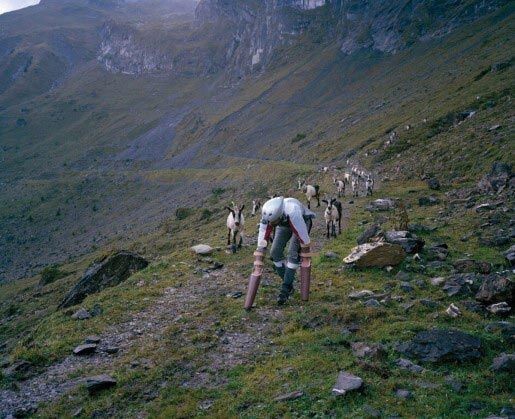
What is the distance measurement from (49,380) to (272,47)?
18958cm

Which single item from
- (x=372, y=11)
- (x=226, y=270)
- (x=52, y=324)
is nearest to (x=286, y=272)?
(x=226, y=270)

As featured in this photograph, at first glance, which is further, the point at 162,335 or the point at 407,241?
the point at 407,241

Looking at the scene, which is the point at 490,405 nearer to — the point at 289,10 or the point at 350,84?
the point at 350,84

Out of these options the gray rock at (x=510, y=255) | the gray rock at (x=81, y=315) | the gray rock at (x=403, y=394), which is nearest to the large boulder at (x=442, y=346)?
the gray rock at (x=403, y=394)

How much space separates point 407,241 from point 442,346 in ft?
22.6

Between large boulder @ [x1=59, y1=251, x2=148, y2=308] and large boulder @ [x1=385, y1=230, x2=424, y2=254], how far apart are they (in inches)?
431

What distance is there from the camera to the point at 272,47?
185250 millimetres

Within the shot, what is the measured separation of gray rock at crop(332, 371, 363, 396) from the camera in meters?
7.37

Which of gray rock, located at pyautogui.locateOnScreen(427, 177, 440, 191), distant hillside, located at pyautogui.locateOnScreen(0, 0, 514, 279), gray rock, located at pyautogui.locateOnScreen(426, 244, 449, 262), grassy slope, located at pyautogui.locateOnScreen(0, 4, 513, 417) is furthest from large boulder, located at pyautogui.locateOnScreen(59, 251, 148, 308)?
distant hillside, located at pyautogui.locateOnScreen(0, 0, 514, 279)

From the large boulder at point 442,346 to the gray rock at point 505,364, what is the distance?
42cm

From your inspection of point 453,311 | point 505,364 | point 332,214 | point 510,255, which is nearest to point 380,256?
point 510,255

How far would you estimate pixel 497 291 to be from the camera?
1005cm

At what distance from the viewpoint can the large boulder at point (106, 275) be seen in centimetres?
1912

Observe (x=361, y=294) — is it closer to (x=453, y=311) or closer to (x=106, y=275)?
(x=453, y=311)
